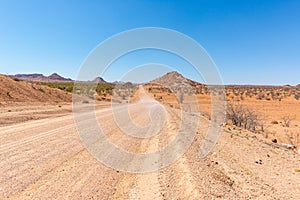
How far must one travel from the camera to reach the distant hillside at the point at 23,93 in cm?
2540

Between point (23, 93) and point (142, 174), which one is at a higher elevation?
point (23, 93)

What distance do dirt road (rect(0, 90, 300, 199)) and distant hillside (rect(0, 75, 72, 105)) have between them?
17134 mm

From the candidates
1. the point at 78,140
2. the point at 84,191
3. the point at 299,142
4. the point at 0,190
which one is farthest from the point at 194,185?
the point at 299,142

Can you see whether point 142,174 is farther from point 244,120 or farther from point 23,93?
point 23,93

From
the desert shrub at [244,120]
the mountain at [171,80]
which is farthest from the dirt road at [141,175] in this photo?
the mountain at [171,80]

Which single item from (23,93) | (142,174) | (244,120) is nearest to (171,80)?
(23,93)

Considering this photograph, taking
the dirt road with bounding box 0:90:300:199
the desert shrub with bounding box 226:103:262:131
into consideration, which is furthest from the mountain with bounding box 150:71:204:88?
the dirt road with bounding box 0:90:300:199

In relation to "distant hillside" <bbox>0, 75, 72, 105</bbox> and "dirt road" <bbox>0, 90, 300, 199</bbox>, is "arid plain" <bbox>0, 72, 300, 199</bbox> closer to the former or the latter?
"dirt road" <bbox>0, 90, 300, 199</bbox>

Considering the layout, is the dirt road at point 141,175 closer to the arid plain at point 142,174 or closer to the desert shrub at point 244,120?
the arid plain at point 142,174

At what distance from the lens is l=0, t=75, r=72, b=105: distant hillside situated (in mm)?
25403

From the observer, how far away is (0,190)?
16.7ft

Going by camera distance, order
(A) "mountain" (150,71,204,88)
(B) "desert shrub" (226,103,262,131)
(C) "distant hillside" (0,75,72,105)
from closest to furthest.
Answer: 1. (B) "desert shrub" (226,103,262,131)
2. (C) "distant hillside" (0,75,72,105)
3. (A) "mountain" (150,71,204,88)

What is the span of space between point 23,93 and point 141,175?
25.4 m

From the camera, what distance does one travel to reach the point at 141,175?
251 inches
